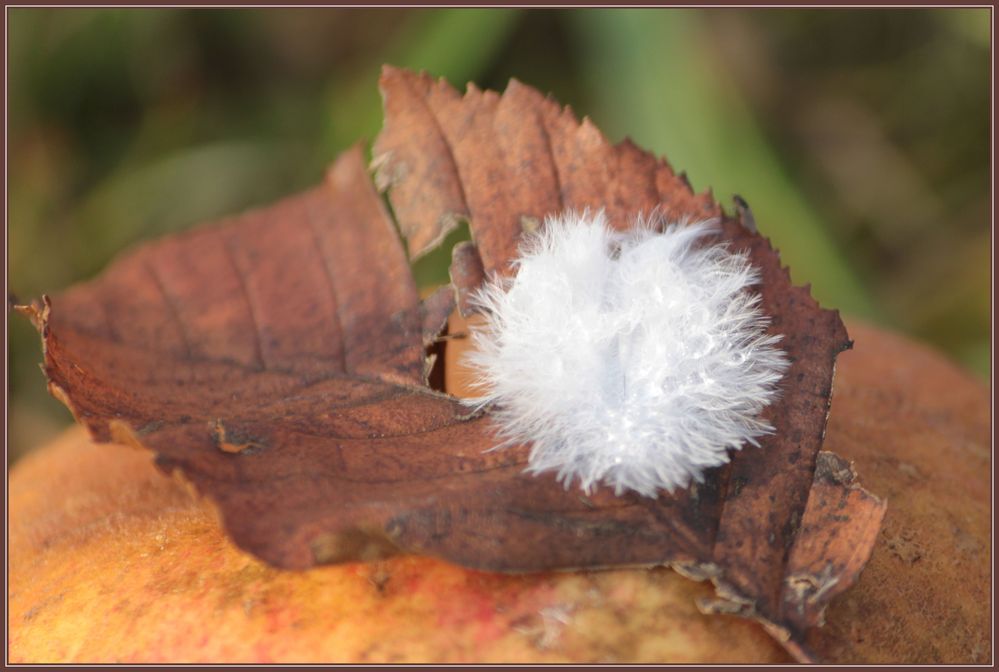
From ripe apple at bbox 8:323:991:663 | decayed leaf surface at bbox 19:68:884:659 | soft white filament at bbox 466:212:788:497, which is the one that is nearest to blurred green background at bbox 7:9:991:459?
decayed leaf surface at bbox 19:68:884:659

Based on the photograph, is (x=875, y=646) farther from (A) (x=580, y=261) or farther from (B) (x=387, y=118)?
(B) (x=387, y=118)

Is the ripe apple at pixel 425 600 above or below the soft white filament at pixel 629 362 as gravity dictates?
below

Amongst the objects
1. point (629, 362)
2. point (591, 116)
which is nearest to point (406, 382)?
point (629, 362)

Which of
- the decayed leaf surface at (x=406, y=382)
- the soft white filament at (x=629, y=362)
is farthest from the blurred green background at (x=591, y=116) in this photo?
the soft white filament at (x=629, y=362)

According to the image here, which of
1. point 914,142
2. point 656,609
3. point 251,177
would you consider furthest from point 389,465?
point 914,142

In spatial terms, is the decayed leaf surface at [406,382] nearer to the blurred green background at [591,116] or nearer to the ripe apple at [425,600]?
the ripe apple at [425,600]

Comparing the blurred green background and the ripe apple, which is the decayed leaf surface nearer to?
the ripe apple
